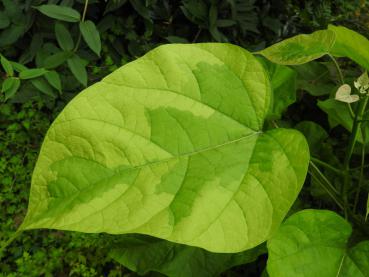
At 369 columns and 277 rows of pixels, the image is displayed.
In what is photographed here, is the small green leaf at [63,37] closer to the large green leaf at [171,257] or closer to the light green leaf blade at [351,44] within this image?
the large green leaf at [171,257]

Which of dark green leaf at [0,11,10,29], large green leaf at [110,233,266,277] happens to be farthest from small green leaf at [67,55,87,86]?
large green leaf at [110,233,266,277]

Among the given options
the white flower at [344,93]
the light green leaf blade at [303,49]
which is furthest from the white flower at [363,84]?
the light green leaf blade at [303,49]

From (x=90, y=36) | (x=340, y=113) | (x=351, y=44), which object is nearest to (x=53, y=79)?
(x=90, y=36)

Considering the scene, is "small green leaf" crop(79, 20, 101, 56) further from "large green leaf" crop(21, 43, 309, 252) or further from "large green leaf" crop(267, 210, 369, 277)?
"large green leaf" crop(267, 210, 369, 277)

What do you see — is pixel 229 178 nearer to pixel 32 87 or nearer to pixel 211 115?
pixel 211 115

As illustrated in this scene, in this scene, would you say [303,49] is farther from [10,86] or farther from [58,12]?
[10,86]

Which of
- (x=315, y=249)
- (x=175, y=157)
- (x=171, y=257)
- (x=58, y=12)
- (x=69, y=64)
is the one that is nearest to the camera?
(x=175, y=157)

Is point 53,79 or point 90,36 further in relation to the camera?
point 53,79
